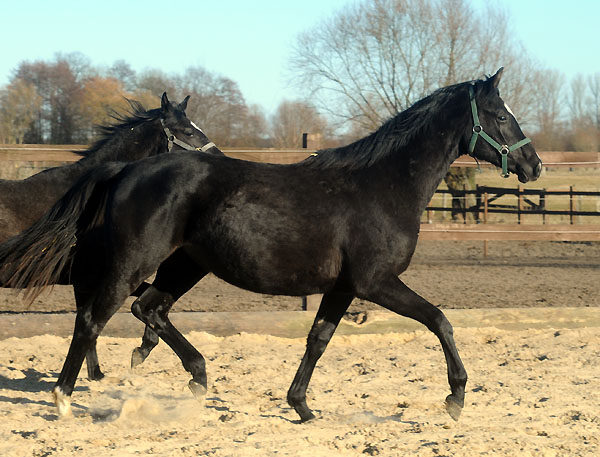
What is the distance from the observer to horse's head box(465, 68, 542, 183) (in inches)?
153

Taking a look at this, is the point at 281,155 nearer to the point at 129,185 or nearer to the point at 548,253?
the point at 129,185

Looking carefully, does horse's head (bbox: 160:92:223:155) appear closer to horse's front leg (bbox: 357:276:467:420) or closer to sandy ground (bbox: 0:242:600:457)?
sandy ground (bbox: 0:242:600:457)

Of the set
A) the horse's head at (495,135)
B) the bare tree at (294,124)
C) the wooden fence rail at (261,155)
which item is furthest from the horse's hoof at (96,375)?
the bare tree at (294,124)

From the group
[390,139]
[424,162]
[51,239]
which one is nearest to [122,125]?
[51,239]

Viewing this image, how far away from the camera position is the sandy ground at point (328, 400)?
128 inches

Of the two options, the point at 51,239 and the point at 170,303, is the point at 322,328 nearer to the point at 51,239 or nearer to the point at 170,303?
the point at 170,303

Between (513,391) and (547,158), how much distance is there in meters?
3.51

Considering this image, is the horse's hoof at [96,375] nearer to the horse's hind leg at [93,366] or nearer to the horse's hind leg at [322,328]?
the horse's hind leg at [93,366]

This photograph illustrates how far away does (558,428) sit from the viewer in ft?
11.6

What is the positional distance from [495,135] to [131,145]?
248 centimetres

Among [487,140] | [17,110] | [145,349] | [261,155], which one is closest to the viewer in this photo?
[487,140]

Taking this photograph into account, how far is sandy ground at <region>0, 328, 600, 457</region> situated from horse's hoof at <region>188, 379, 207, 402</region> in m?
0.05

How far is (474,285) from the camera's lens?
8.72m

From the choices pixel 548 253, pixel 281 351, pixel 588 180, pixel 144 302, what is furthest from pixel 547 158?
pixel 588 180
